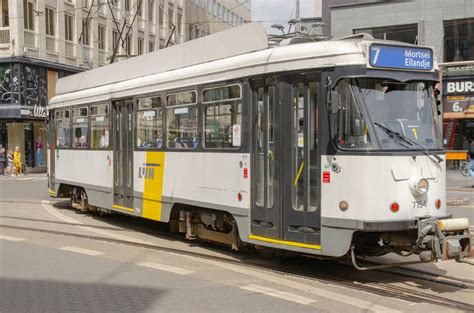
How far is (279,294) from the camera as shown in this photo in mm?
Result: 6559

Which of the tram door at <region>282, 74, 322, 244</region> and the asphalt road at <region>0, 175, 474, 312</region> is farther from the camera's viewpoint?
the tram door at <region>282, 74, 322, 244</region>

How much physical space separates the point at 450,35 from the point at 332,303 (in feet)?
71.9

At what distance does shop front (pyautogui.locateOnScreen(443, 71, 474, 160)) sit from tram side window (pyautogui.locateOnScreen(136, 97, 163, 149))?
18.5 m

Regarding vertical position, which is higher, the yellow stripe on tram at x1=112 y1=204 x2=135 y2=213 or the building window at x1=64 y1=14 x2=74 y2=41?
the building window at x1=64 y1=14 x2=74 y2=41

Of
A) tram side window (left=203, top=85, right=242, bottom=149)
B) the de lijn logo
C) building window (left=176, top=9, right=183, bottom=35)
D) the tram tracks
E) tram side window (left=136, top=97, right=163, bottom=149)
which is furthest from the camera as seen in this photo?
building window (left=176, top=9, right=183, bottom=35)

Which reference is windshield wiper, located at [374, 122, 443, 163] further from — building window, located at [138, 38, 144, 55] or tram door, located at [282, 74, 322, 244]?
building window, located at [138, 38, 144, 55]

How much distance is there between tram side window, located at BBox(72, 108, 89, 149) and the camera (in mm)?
13039

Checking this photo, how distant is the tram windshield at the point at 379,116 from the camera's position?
22.9ft

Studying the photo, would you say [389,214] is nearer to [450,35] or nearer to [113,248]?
[113,248]

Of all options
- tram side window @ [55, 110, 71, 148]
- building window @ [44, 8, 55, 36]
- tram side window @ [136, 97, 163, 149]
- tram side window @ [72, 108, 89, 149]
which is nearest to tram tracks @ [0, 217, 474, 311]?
tram side window @ [136, 97, 163, 149]

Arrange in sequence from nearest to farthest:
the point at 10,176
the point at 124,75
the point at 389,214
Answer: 1. the point at 389,214
2. the point at 124,75
3. the point at 10,176

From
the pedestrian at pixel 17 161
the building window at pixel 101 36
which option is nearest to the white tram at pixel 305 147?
the pedestrian at pixel 17 161

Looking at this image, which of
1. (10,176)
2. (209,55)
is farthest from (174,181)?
(10,176)

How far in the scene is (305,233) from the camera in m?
7.33
